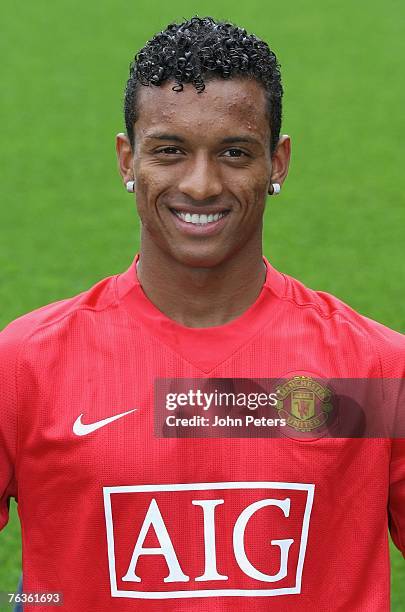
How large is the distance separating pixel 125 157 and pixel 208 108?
0.81 feet

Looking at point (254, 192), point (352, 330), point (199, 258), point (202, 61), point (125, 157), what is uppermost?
point (202, 61)

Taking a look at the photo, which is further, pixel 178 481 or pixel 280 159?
pixel 280 159

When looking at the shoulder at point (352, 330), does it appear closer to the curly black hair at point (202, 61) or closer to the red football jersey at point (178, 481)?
the red football jersey at point (178, 481)

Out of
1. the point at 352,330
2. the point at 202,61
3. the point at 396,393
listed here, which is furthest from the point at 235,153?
the point at 396,393

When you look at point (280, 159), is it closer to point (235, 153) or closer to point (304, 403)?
point (235, 153)

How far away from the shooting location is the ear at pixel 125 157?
2248 mm

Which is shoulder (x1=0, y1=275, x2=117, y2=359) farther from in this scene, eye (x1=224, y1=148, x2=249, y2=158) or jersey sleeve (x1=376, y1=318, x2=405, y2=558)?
jersey sleeve (x1=376, y1=318, x2=405, y2=558)

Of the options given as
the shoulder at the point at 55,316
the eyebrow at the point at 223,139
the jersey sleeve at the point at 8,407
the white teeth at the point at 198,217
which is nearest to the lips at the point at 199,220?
the white teeth at the point at 198,217

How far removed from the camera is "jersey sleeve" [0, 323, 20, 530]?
2139 millimetres

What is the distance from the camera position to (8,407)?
7.02ft

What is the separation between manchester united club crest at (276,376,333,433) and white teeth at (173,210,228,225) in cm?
34

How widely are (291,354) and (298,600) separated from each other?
45 centimetres

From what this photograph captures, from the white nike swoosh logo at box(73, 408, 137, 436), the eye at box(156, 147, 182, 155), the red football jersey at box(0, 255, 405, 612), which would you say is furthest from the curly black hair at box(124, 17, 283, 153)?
the white nike swoosh logo at box(73, 408, 137, 436)

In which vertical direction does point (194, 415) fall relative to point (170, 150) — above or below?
below
